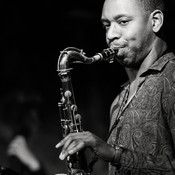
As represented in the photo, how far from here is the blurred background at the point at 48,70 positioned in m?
5.37

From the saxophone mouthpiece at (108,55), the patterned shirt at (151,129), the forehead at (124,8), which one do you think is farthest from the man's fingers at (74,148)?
the forehead at (124,8)

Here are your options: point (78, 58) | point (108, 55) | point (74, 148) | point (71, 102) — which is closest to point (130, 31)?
point (108, 55)

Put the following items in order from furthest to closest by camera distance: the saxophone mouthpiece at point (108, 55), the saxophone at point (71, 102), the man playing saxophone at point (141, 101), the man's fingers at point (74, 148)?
the saxophone mouthpiece at point (108, 55)
the saxophone at point (71, 102)
the man playing saxophone at point (141, 101)
the man's fingers at point (74, 148)

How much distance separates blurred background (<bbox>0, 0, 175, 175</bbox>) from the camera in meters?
5.37

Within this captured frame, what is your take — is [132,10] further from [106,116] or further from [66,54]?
[106,116]

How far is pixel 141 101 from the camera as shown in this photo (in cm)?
242

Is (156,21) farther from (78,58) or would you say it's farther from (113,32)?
(78,58)

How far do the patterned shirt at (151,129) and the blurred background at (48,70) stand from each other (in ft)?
9.83

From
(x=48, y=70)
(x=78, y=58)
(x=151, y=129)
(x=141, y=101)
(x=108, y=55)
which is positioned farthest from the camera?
(x=48, y=70)

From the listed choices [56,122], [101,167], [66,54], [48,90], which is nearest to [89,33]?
[48,90]

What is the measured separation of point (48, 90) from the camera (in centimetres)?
562

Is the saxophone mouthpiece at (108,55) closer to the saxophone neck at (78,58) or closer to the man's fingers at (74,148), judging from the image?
the saxophone neck at (78,58)

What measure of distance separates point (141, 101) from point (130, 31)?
0.53 m

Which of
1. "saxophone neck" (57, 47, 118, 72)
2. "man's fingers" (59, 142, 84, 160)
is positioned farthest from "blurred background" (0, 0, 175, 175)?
"man's fingers" (59, 142, 84, 160)
